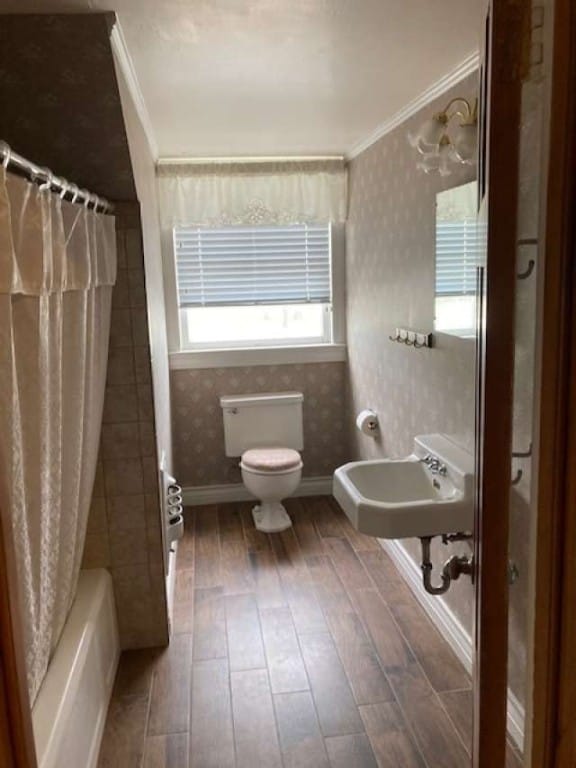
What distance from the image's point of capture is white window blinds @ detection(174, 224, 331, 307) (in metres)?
4.03

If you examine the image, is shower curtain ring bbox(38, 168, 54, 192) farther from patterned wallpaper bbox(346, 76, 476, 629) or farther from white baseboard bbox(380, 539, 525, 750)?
white baseboard bbox(380, 539, 525, 750)

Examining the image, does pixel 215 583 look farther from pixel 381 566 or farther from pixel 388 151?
pixel 388 151

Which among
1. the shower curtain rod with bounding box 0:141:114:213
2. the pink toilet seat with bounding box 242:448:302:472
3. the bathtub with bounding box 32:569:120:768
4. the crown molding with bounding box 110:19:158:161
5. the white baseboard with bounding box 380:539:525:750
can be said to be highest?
the crown molding with bounding box 110:19:158:161

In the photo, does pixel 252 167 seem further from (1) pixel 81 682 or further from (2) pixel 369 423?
(1) pixel 81 682

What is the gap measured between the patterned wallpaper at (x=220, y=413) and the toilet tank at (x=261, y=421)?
0.43 ft

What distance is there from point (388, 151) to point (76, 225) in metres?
1.88

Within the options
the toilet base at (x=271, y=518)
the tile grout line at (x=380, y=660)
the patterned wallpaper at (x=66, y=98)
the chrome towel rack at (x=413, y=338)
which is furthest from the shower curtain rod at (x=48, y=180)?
the toilet base at (x=271, y=518)

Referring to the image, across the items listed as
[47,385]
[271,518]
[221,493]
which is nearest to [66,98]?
[47,385]

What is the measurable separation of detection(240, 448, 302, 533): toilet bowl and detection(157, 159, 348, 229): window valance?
1.51m

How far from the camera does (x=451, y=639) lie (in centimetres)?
252

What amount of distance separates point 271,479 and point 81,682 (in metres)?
1.90

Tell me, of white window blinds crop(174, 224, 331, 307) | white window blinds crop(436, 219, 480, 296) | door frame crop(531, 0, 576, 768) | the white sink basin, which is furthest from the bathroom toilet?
door frame crop(531, 0, 576, 768)

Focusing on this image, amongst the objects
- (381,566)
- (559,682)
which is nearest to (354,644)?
(381,566)

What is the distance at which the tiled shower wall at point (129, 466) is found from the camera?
2391 millimetres
